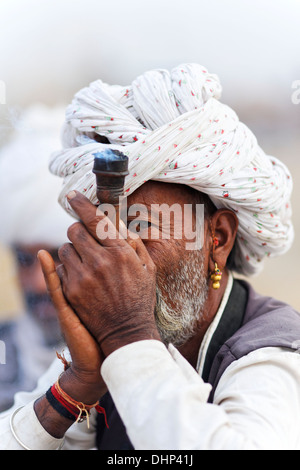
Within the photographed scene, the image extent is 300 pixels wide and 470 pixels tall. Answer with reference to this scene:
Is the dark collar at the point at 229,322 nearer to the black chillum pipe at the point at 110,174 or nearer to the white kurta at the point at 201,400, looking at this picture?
the white kurta at the point at 201,400

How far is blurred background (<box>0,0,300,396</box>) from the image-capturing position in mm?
2938

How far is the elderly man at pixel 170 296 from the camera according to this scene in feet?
3.94

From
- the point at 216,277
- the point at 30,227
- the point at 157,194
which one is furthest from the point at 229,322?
the point at 30,227

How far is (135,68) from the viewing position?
3.23m

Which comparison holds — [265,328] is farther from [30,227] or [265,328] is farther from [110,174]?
[30,227]

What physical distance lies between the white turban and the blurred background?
288mm

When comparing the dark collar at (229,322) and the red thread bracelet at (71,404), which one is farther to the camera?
the dark collar at (229,322)

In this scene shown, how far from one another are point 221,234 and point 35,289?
1.20 metres

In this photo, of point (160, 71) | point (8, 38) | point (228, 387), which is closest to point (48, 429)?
point (228, 387)

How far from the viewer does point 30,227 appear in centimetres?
265

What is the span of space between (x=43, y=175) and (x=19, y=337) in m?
0.93

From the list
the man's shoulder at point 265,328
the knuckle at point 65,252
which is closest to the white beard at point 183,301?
the man's shoulder at point 265,328

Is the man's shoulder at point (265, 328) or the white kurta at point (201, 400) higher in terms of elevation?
the white kurta at point (201, 400)

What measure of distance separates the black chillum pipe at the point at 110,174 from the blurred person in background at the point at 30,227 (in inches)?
46.6
